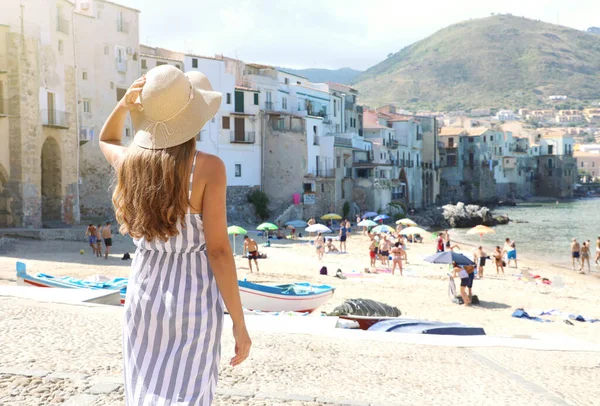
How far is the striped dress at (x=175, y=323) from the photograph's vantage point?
274cm

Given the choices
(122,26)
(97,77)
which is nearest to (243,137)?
(122,26)

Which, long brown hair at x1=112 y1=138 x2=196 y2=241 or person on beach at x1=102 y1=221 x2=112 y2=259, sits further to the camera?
person on beach at x1=102 y1=221 x2=112 y2=259

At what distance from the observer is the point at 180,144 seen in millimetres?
2770

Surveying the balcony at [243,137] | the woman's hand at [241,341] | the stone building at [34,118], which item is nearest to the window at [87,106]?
the stone building at [34,118]

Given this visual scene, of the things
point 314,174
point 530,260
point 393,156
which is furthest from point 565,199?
point 530,260

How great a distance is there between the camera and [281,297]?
14078 mm

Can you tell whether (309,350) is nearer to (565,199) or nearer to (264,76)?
(264,76)

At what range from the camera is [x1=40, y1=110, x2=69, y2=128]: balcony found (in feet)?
96.2

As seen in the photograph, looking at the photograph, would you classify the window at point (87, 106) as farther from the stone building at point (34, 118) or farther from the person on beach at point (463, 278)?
the person on beach at point (463, 278)

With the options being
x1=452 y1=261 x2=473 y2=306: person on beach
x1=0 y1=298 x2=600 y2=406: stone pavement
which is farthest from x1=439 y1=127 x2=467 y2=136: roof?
x1=0 y1=298 x2=600 y2=406: stone pavement

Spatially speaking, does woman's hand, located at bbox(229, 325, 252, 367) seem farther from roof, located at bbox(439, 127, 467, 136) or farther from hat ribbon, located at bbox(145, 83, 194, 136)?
roof, located at bbox(439, 127, 467, 136)

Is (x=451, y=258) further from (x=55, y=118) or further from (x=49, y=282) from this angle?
(x=55, y=118)

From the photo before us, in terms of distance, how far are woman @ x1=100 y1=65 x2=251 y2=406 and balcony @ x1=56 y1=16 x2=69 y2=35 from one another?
31503 mm

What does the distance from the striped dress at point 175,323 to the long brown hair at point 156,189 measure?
56mm
